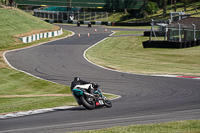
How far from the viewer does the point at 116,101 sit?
15.2m

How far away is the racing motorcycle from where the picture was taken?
1252 centimetres

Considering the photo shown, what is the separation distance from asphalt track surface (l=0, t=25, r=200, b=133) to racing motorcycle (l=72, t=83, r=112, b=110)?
0.25 meters

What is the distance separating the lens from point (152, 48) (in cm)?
4550

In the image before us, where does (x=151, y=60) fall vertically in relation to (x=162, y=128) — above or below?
below

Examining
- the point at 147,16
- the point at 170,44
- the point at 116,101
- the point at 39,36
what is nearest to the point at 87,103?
the point at 116,101

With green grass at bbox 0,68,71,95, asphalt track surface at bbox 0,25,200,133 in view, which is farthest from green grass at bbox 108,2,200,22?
green grass at bbox 0,68,71,95

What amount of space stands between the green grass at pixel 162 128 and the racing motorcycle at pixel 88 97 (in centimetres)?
306

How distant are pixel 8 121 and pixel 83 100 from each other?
2923 mm

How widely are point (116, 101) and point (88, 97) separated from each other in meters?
2.84

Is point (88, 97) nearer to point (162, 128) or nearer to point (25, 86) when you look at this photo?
point (162, 128)

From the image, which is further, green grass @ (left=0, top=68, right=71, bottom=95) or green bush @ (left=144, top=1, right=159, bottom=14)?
green bush @ (left=144, top=1, right=159, bottom=14)

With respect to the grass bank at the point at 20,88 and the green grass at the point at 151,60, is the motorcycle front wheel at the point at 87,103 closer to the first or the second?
the grass bank at the point at 20,88

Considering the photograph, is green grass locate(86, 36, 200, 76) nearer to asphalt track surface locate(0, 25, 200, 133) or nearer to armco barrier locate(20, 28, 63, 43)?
asphalt track surface locate(0, 25, 200, 133)

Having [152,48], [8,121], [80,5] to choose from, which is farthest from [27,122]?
[80,5]
